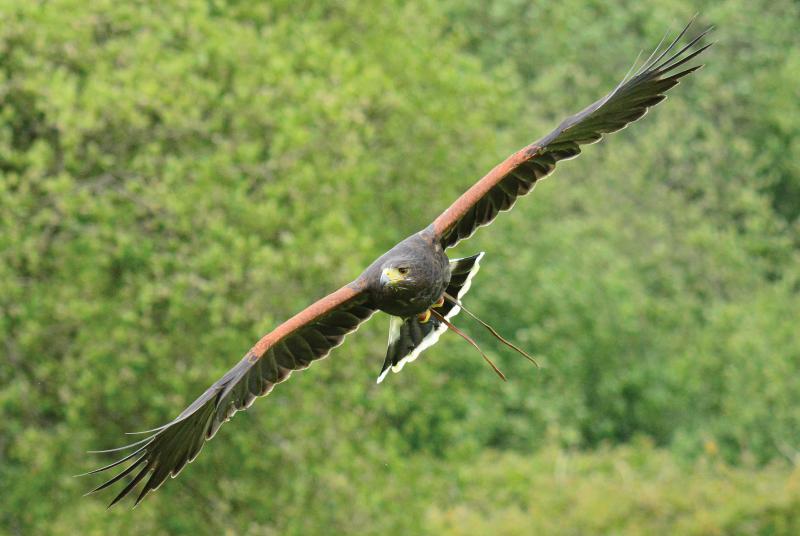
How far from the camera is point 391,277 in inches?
322

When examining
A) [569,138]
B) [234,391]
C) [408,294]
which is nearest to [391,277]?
[408,294]

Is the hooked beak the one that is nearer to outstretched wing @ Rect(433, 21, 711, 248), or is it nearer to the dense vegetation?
outstretched wing @ Rect(433, 21, 711, 248)

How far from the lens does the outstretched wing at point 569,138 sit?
8.63m

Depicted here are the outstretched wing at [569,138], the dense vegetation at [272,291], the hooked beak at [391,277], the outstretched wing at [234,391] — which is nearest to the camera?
the hooked beak at [391,277]

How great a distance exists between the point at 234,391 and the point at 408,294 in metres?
1.26

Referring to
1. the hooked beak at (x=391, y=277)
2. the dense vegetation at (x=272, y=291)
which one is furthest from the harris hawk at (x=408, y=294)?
the dense vegetation at (x=272, y=291)

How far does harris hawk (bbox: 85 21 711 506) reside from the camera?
827 centimetres

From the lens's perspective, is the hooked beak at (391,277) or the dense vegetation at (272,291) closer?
the hooked beak at (391,277)

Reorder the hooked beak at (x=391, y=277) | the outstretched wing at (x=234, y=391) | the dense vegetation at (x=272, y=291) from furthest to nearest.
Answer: the dense vegetation at (x=272, y=291), the outstretched wing at (x=234, y=391), the hooked beak at (x=391, y=277)

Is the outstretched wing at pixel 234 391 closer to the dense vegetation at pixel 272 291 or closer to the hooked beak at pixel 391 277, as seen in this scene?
the hooked beak at pixel 391 277

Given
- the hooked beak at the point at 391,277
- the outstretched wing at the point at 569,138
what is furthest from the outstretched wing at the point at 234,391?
the outstretched wing at the point at 569,138

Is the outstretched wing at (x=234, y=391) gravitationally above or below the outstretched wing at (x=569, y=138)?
below

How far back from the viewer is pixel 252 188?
614 inches

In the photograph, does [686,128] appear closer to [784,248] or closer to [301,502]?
[784,248]
